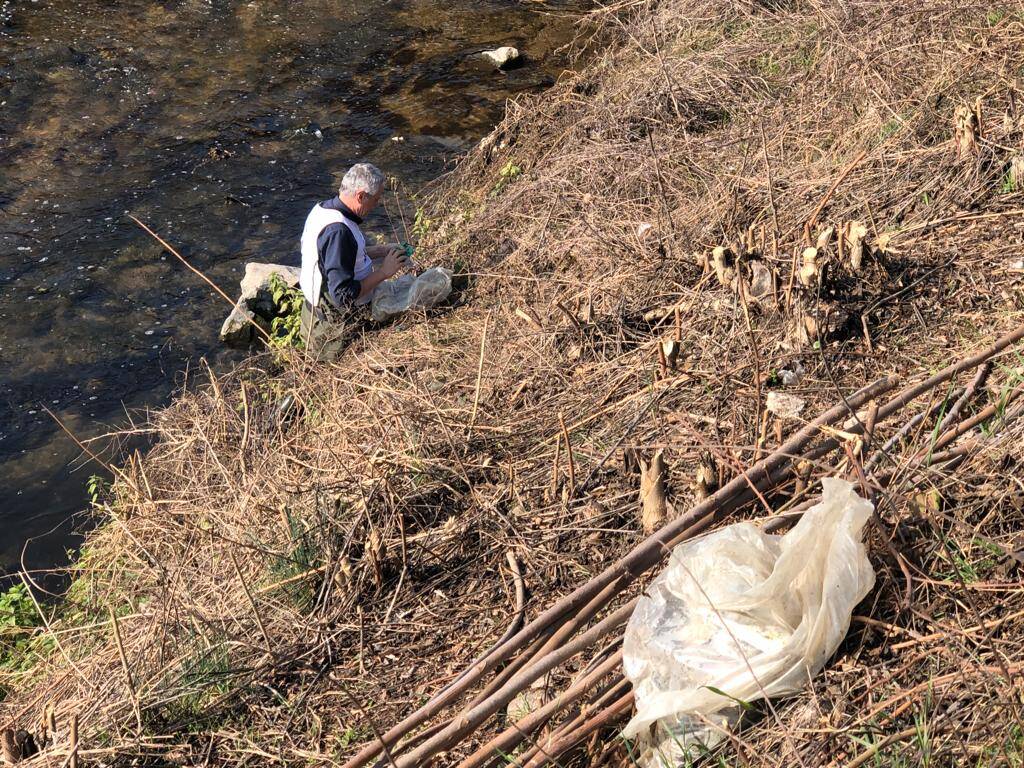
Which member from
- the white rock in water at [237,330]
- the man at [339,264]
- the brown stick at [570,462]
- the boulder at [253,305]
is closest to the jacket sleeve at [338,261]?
the man at [339,264]

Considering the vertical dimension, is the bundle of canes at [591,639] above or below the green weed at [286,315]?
above

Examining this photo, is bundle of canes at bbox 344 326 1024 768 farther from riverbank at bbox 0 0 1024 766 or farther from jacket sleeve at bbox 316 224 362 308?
jacket sleeve at bbox 316 224 362 308

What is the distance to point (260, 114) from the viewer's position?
369 inches

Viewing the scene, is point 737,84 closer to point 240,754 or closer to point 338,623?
point 338,623

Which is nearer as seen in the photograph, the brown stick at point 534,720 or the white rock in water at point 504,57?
the brown stick at point 534,720

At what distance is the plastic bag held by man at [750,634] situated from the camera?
103 inches

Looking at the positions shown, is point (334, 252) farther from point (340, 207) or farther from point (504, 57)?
point (504, 57)

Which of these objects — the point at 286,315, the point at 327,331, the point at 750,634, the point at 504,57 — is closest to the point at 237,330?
the point at 286,315

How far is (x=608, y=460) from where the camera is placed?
381cm

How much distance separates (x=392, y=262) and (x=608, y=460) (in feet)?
8.19

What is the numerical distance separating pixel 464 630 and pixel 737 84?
4.90 meters

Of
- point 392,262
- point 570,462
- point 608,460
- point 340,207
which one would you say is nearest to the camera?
point 570,462

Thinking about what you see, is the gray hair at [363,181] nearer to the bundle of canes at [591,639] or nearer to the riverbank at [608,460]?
the riverbank at [608,460]

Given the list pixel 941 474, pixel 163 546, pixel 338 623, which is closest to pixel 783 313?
pixel 941 474
